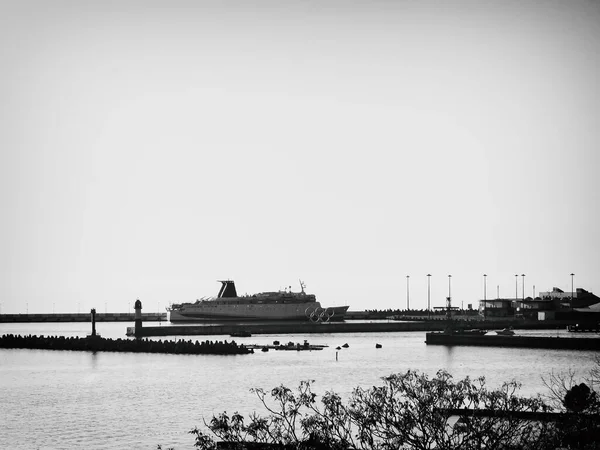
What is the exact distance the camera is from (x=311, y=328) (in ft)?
398

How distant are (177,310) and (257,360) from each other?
79.7m

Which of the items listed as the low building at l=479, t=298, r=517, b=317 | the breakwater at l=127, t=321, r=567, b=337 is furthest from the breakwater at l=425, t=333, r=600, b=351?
the low building at l=479, t=298, r=517, b=317

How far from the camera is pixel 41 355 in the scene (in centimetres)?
8438

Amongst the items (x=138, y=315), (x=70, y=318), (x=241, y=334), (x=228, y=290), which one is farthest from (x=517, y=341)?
(x=70, y=318)

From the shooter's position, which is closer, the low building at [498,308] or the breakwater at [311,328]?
the breakwater at [311,328]

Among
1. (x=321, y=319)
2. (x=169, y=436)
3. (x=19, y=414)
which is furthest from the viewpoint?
(x=321, y=319)

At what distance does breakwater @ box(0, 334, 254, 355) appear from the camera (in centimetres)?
8250

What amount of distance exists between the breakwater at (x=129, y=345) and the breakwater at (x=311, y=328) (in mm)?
13395

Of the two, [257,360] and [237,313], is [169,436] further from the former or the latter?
[237,313]

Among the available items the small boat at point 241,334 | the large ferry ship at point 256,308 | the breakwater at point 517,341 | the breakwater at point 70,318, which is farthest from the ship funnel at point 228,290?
the breakwater at point 517,341

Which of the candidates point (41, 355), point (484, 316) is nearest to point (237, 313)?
point (484, 316)

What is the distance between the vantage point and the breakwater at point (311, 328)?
355 ft

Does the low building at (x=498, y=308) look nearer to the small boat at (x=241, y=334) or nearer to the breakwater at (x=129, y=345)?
the small boat at (x=241, y=334)

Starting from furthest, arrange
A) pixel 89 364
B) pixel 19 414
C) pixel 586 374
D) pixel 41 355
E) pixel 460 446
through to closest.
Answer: pixel 41 355 → pixel 89 364 → pixel 586 374 → pixel 19 414 → pixel 460 446
